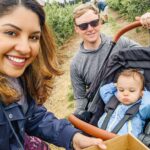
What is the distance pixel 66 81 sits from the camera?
8.12 meters

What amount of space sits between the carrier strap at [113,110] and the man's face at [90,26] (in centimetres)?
73

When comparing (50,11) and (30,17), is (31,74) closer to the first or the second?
(30,17)

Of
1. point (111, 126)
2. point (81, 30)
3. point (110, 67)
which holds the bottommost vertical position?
point (111, 126)

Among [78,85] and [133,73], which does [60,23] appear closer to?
[78,85]

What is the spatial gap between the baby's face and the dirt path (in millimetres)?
2184

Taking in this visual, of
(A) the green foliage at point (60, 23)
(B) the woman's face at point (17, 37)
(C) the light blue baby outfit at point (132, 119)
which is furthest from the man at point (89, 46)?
(A) the green foliage at point (60, 23)

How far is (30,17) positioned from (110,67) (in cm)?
157

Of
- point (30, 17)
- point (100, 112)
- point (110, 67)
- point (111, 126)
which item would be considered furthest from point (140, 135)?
point (30, 17)

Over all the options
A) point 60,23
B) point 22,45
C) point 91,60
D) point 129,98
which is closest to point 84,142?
point 22,45

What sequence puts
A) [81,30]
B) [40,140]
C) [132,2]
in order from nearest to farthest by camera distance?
[40,140], [81,30], [132,2]

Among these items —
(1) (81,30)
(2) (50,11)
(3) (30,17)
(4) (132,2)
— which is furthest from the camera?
(2) (50,11)

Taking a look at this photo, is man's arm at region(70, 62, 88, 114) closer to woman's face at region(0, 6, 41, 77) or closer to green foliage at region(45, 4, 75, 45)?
woman's face at region(0, 6, 41, 77)

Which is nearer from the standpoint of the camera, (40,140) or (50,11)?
(40,140)

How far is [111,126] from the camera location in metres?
3.21
